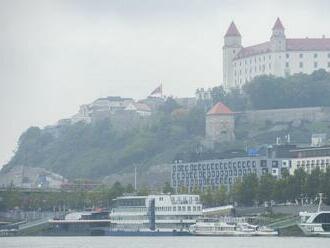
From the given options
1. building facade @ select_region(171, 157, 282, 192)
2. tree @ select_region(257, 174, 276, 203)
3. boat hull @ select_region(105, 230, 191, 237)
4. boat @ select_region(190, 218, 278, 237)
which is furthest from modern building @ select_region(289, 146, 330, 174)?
boat @ select_region(190, 218, 278, 237)

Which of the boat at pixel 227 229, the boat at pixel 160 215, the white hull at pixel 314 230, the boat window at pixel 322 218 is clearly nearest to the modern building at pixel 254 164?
the boat at pixel 160 215

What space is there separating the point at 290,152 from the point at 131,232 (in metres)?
44.5

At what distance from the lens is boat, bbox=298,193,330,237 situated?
435 ft

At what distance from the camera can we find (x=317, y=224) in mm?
132875

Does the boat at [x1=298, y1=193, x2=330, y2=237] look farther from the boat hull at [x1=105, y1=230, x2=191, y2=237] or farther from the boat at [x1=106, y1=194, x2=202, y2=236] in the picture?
the boat at [x1=106, y1=194, x2=202, y2=236]

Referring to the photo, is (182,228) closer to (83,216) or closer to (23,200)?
(83,216)

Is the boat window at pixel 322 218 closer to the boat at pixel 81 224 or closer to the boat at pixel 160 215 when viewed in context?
the boat at pixel 160 215

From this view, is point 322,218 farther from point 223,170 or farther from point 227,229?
point 223,170

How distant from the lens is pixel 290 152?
187750mm

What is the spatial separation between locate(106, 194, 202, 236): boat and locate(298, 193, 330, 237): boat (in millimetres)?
13295
